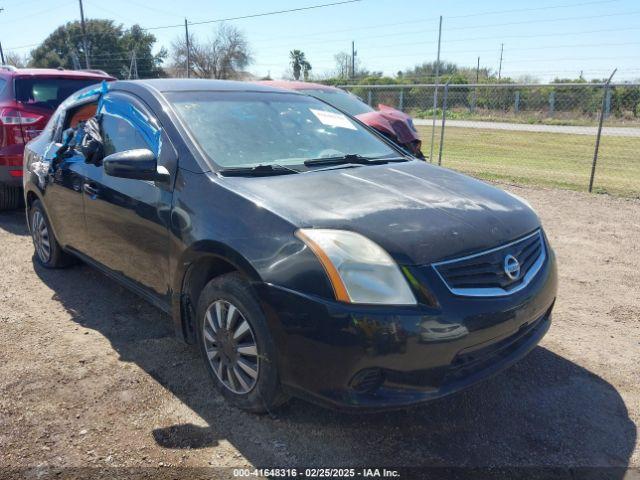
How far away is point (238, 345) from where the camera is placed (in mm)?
2725

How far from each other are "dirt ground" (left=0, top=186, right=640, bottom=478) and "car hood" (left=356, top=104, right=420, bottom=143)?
12.3 ft

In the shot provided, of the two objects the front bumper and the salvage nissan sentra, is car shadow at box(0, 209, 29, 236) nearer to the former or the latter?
the salvage nissan sentra

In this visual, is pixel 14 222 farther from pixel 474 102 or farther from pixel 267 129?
pixel 474 102

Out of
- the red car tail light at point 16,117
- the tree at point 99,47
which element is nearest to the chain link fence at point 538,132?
the red car tail light at point 16,117

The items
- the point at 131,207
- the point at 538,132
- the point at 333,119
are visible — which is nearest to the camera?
the point at 131,207

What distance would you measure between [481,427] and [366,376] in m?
0.87

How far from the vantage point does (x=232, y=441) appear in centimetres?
264

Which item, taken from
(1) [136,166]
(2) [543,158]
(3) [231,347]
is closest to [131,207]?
(1) [136,166]

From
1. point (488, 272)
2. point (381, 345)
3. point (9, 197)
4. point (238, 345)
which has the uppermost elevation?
point (488, 272)

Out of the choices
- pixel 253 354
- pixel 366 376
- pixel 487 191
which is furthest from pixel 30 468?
pixel 487 191

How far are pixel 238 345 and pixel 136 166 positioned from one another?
1.16 m

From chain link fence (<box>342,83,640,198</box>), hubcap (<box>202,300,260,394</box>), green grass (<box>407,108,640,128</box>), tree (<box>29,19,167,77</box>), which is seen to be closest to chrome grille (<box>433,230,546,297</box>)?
hubcap (<box>202,300,260,394</box>)

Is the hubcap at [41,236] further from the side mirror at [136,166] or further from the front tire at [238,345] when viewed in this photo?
the front tire at [238,345]

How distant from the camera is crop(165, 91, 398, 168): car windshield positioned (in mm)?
3219
